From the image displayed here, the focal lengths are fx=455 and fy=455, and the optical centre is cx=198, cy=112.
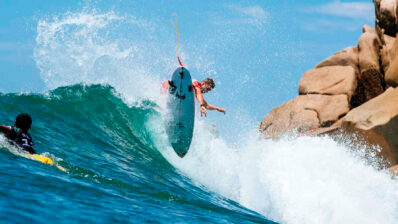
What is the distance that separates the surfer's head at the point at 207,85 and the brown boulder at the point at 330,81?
1074 centimetres

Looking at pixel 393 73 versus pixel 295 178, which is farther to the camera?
pixel 393 73

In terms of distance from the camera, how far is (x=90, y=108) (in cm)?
1188

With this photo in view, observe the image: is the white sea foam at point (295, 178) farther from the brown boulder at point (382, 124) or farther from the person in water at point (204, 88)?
the person in water at point (204, 88)

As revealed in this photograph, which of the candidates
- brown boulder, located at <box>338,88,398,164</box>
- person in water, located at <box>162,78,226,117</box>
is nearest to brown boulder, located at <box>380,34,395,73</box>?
brown boulder, located at <box>338,88,398,164</box>

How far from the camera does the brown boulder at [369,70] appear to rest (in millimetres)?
19766

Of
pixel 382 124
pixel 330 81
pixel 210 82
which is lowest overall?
pixel 210 82

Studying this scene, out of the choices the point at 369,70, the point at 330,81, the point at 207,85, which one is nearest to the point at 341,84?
the point at 330,81

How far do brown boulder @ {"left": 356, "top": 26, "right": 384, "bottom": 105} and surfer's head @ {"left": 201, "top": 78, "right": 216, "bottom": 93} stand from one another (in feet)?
38.1

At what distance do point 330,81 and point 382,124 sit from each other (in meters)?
8.06

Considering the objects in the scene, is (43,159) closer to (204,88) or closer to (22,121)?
(22,121)

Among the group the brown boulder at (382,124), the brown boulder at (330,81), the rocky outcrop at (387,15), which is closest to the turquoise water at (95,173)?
the brown boulder at (382,124)

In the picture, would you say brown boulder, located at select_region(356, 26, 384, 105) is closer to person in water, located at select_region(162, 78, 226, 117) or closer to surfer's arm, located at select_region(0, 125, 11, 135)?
person in water, located at select_region(162, 78, 226, 117)

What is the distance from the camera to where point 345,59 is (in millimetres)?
20812

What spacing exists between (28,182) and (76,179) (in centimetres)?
86
